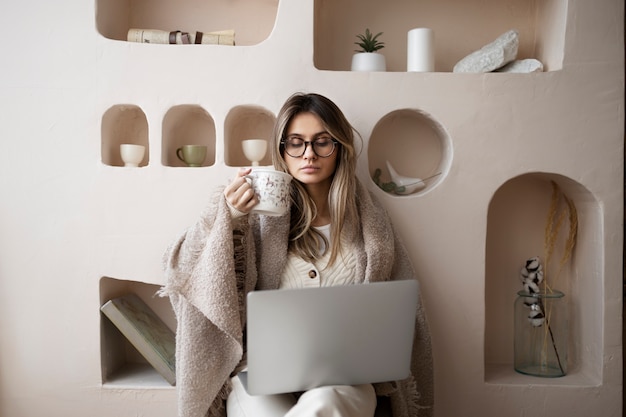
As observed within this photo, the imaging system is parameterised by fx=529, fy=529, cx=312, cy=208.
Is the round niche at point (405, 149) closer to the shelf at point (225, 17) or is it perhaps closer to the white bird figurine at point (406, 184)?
the white bird figurine at point (406, 184)

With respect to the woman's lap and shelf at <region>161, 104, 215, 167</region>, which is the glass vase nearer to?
the woman's lap

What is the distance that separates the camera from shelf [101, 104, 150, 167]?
1568mm

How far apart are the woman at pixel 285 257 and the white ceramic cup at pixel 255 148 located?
0.19 metres

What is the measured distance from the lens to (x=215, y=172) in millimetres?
1534

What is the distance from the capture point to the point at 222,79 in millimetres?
1530

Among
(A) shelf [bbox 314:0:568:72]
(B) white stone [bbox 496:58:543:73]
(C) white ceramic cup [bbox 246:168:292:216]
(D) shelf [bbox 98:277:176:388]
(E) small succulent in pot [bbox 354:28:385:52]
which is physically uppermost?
(A) shelf [bbox 314:0:568:72]

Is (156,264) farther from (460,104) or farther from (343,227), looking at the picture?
(460,104)

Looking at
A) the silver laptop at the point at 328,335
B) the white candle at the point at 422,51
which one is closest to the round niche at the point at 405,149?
the white candle at the point at 422,51

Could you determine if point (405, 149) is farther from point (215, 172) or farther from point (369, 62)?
point (215, 172)

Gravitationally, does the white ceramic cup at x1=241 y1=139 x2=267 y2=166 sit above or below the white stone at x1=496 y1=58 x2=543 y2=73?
below

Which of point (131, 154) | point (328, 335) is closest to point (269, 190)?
point (328, 335)

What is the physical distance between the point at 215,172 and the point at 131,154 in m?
0.26

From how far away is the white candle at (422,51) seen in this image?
1593 millimetres

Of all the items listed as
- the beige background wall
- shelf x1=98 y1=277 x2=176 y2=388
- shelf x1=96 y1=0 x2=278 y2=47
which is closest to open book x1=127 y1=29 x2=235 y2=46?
the beige background wall
